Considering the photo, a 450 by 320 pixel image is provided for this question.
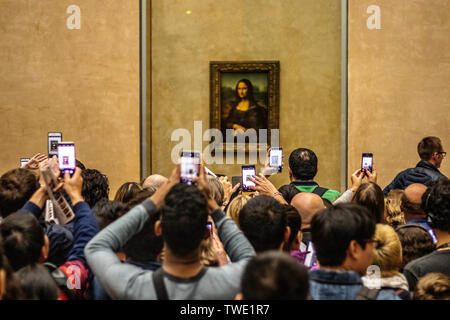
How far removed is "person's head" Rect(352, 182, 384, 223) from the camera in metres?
4.51

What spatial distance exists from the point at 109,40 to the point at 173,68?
5.07ft

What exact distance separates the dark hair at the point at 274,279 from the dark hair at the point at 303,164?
13.3 feet

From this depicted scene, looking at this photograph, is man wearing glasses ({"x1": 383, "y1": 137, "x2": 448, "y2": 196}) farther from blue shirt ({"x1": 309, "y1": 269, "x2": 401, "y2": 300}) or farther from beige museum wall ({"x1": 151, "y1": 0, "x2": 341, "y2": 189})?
blue shirt ({"x1": 309, "y1": 269, "x2": 401, "y2": 300})

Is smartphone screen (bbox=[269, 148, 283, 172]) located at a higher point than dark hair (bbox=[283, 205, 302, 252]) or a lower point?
higher

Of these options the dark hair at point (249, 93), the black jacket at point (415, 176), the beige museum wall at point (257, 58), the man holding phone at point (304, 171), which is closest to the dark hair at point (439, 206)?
the man holding phone at point (304, 171)

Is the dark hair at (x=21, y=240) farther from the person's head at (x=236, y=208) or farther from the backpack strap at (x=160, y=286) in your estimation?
the person's head at (x=236, y=208)

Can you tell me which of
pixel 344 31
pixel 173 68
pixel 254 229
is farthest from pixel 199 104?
pixel 254 229

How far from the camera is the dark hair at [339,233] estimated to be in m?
2.69

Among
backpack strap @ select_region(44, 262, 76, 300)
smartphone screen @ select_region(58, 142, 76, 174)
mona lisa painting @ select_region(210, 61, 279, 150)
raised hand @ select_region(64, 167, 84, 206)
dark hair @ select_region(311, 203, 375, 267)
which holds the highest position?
mona lisa painting @ select_region(210, 61, 279, 150)

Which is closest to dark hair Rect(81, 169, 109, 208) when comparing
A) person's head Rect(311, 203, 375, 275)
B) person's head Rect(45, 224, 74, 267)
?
person's head Rect(45, 224, 74, 267)

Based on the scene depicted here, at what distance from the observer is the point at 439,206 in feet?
12.8

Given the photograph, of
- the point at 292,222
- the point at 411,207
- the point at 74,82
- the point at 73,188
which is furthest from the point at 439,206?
the point at 74,82

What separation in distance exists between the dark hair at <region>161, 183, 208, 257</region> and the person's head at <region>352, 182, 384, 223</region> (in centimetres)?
226
